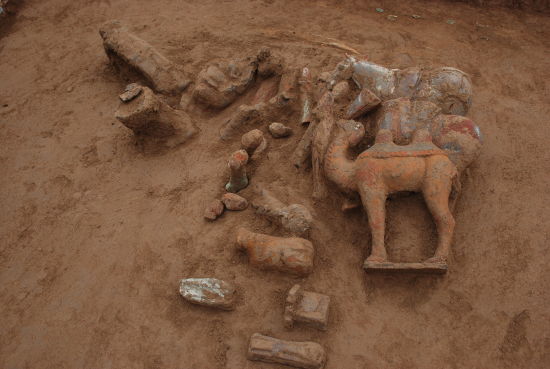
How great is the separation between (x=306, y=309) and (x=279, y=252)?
43cm

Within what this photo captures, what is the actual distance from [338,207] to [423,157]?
2.44ft

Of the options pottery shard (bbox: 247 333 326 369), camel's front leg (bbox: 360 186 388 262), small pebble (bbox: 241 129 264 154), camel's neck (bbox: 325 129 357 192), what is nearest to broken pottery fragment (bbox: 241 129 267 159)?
small pebble (bbox: 241 129 264 154)

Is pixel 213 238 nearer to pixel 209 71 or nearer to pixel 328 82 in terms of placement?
pixel 328 82

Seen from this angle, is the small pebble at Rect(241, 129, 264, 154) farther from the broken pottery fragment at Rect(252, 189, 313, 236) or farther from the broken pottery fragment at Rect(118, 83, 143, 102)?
the broken pottery fragment at Rect(118, 83, 143, 102)

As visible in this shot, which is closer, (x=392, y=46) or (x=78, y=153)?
(x=78, y=153)

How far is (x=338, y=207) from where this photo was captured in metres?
3.34

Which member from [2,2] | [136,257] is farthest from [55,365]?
[2,2]

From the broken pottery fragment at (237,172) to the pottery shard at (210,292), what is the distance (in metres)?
0.95

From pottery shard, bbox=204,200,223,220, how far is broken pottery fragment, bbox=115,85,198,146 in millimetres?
1185

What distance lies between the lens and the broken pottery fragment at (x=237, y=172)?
11.5ft

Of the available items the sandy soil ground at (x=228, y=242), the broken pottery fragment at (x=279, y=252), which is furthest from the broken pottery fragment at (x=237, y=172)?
the broken pottery fragment at (x=279, y=252)

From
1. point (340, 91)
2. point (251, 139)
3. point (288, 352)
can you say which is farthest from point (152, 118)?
point (288, 352)

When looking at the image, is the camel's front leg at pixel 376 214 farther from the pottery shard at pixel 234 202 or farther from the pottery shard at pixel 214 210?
the pottery shard at pixel 214 210

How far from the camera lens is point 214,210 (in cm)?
348
